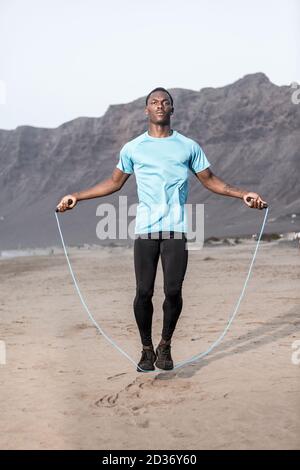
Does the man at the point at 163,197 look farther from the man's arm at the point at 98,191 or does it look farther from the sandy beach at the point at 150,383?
the sandy beach at the point at 150,383

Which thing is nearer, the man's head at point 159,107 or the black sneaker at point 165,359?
the man's head at point 159,107

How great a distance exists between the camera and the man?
478 cm

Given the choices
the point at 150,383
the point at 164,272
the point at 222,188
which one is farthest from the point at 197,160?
the point at 150,383

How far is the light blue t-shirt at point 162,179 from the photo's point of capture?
188 inches

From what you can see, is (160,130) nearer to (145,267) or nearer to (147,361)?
(145,267)

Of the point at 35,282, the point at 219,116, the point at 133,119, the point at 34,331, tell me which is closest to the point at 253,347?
the point at 34,331

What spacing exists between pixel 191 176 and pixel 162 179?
93.2 m

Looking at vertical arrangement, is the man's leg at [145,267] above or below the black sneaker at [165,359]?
above

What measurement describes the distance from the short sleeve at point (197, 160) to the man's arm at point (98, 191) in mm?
584

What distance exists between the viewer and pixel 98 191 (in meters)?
5.20

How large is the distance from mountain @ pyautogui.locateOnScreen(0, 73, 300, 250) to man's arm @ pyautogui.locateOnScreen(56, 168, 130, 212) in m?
47.8

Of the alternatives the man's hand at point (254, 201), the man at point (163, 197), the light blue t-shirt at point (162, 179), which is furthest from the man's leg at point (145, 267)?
the man's hand at point (254, 201)

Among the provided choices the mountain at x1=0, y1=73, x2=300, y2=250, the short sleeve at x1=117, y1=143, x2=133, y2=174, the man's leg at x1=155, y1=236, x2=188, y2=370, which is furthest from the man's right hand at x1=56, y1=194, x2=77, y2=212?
the mountain at x1=0, y1=73, x2=300, y2=250

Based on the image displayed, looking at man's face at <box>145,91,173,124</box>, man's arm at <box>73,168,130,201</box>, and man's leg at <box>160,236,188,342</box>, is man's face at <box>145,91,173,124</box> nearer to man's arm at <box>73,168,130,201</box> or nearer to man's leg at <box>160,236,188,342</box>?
man's arm at <box>73,168,130,201</box>
